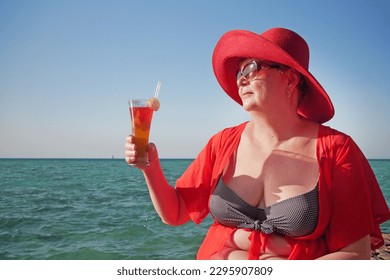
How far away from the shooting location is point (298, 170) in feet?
5.91

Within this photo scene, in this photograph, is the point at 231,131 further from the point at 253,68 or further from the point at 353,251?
the point at 353,251

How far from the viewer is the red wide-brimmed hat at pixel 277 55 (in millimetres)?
1758

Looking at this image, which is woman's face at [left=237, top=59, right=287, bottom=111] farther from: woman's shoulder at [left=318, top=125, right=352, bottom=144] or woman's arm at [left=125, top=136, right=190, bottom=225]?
woman's arm at [left=125, top=136, right=190, bottom=225]

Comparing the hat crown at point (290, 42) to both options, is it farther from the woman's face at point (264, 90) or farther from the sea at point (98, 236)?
the sea at point (98, 236)

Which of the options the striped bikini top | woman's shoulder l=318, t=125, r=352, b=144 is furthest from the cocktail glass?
woman's shoulder l=318, t=125, r=352, b=144

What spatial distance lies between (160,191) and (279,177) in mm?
552

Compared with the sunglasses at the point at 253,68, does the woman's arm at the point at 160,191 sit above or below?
below

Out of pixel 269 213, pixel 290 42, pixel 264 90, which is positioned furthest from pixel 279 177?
pixel 290 42

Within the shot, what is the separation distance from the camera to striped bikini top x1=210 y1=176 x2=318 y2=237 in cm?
167

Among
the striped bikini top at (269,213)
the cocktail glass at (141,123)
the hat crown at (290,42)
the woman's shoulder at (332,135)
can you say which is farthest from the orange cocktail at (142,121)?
the woman's shoulder at (332,135)

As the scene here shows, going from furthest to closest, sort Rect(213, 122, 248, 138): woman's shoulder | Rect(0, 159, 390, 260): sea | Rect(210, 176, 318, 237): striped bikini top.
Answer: Rect(0, 159, 390, 260): sea
Rect(213, 122, 248, 138): woman's shoulder
Rect(210, 176, 318, 237): striped bikini top

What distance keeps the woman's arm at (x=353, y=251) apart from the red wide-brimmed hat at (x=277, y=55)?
616mm
